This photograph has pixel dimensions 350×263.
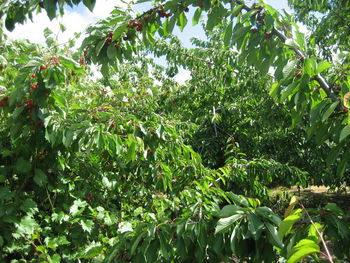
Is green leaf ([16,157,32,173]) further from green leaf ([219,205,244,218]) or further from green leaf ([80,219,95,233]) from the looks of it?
green leaf ([219,205,244,218])

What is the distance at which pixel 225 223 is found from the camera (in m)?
1.00

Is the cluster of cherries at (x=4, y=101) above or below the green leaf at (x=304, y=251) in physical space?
above

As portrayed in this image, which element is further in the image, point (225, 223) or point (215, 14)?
point (215, 14)

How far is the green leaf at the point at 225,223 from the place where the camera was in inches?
38.5

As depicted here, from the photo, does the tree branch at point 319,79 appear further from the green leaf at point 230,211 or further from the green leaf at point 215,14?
the green leaf at point 230,211

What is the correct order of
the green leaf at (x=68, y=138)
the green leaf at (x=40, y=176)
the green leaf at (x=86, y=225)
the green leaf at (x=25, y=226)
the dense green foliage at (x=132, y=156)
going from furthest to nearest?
1. the green leaf at (x=86, y=225)
2. the green leaf at (x=40, y=176)
3. the green leaf at (x=25, y=226)
4. the green leaf at (x=68, y=138)
5. the dense green foliage at (x=132, y=156)

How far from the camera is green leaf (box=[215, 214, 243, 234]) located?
98cm

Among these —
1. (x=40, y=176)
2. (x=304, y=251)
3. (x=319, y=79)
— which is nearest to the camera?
(x=304, y=251)

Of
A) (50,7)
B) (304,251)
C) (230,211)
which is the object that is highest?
(50,7)

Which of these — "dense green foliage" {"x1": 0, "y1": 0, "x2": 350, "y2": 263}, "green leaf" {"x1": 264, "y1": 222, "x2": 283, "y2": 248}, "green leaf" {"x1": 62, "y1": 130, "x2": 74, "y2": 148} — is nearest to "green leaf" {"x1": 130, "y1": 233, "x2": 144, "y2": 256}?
"dense green foliage" {"x1": 0, "y1": 0, "x2": 350, "y2": 263}

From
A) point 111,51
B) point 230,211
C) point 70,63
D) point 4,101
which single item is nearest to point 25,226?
point 4,101

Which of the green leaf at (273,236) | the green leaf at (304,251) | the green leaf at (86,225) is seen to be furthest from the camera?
the green leaf at (86,225)

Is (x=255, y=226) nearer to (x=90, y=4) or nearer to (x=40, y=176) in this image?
(x=90, y=4)

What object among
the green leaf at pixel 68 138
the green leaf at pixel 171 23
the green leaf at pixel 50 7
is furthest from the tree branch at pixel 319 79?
the green leaf at pixel 68 138
